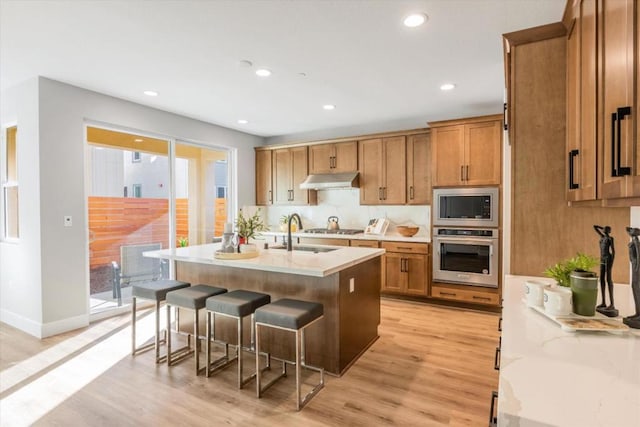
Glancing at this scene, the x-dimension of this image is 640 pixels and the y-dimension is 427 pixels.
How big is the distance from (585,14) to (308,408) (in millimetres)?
2663

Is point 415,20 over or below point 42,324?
over

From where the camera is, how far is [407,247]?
15.4 ft

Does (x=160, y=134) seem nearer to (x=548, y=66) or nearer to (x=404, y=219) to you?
(x=404, y=219)

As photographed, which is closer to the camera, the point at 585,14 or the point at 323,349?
the point at 585,14

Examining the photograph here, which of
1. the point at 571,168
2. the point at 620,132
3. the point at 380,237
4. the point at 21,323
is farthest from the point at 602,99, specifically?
the point at 21,323

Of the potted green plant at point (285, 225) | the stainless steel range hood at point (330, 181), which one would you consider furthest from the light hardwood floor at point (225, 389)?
the potted green plant at point (285, 225)

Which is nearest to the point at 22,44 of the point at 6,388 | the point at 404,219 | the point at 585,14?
the point at 6,388

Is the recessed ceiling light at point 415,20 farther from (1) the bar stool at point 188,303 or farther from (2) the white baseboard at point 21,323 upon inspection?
(2) the white baseboard at point 21,323

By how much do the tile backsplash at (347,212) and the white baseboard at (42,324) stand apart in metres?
2.70

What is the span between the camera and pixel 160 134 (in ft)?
15.3

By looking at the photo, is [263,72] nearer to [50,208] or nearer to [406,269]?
[50,208]

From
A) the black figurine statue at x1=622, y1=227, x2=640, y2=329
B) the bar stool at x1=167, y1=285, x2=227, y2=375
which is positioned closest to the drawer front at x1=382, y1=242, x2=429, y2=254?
the bar stool at x1=167, y1=285, x2=227, y2=375

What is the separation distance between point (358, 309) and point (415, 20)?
7.70 ft

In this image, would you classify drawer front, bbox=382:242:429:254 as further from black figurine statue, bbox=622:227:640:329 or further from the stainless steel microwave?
black figurine statue, bbox=622:227:640:329
